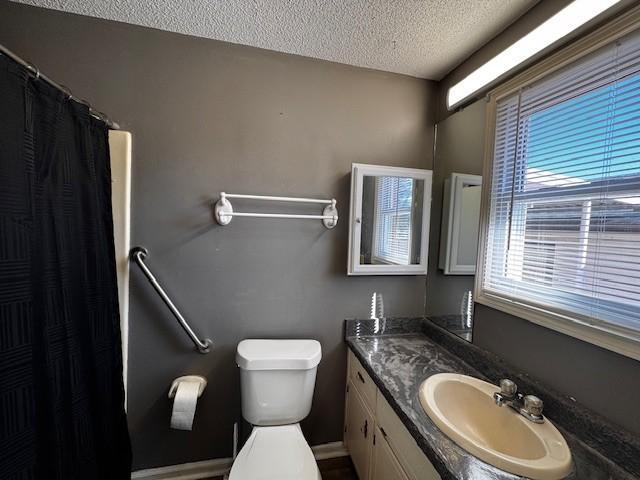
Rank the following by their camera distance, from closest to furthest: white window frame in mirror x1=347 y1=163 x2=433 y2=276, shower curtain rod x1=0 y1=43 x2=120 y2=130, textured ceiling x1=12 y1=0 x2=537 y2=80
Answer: shower curtain rod x1=0 y1=43 x2=120 y2=130 → textured ceiling x1=12 y1=0 x2=537 y2=80 → white window frame in mirror x1=347 y1=163 x2=433 y2=276

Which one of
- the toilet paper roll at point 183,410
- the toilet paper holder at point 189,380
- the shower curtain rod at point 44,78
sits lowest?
the toilet paper roll at point 183,410

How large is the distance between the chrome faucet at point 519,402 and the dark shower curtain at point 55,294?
61.3 inches

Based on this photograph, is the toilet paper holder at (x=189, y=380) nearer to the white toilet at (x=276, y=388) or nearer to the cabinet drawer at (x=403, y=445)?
the white toilet at (x=276, y=388)

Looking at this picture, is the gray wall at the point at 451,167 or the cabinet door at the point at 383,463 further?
the gray wall at the point at 451,167

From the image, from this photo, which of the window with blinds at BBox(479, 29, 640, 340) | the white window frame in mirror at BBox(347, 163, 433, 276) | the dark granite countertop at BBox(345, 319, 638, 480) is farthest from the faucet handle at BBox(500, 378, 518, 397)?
the white window frame in mirror at BBox(347, 163, 433, 276)

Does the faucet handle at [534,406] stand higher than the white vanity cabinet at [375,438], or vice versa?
the faucet handle at [534,406]

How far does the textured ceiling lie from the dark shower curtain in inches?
24.9

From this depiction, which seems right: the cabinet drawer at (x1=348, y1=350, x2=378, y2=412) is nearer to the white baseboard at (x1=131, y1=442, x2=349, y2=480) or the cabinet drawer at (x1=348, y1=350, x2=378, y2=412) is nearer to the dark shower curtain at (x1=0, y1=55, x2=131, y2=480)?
the white baseboard at (x1=131, y1=442, x2=349, y2=480)

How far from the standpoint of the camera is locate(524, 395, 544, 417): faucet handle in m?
0.92

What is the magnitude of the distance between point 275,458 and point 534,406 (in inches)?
40.9

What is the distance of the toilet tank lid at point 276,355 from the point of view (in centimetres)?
134

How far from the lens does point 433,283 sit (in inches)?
66.9

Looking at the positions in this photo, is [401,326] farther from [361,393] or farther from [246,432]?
[246,432]

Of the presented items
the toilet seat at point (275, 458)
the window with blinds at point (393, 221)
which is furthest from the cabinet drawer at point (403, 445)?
the window with blinds at point (393, 221)
